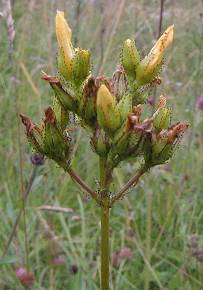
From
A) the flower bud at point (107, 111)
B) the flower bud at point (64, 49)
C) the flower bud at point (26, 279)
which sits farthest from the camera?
the flower bud at point (26, 279)

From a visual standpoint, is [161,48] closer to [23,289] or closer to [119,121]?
[119,121]

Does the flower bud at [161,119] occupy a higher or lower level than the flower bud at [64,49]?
lower

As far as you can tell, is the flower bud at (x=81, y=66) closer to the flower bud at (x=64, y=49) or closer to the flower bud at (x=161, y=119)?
the flower bud at (x=64, y=49)

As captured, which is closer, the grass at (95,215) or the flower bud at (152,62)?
the flower bud at (152,62)

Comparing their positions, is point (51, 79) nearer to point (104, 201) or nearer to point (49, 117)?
point (49, 117)

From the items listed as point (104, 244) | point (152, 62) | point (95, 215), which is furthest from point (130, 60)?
point (95, 215)

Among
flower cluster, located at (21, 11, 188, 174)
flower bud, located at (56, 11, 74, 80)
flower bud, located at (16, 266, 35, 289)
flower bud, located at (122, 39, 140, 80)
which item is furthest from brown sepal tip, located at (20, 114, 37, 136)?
flower bud, located at (16, 266, 35, 289)

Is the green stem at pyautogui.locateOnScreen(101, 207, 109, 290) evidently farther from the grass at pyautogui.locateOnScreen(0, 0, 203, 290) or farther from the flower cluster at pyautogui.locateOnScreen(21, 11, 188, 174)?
the grass at pyautogui.locateOnScreen(0, 0, 203, 290)

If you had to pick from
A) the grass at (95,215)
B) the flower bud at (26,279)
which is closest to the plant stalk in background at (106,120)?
the grass at (95,215)
